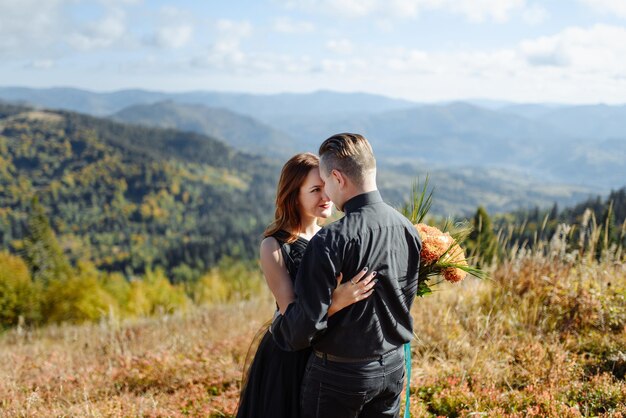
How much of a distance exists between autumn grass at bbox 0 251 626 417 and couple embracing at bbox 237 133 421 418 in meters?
1.48

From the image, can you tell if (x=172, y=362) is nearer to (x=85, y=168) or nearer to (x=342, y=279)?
(x=342, y=279)

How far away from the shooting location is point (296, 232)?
281 cm

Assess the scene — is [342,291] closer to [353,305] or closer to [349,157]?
A: [353,305]

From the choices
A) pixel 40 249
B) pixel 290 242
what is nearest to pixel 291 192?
pixel 290 242

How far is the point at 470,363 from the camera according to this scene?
433cm

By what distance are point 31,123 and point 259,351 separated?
226 metres

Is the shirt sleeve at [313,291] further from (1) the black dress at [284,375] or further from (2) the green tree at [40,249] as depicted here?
(2) the green tree at [40,249]

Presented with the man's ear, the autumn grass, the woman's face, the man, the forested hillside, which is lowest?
the forested hillside

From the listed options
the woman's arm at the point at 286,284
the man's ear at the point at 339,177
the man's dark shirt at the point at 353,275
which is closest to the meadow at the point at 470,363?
the man's dark shirt at the point at 353,275

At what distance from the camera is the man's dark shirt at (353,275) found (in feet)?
6.98

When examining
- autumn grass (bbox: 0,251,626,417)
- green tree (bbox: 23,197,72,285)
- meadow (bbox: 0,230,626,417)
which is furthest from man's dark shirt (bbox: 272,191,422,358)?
green tree (bbox: 23,197,72,285)

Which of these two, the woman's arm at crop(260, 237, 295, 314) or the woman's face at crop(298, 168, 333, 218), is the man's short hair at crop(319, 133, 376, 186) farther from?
the woman's arm at crop(260, 237, 295, 314)

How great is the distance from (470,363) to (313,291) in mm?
2869

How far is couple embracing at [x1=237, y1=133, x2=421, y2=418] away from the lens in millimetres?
2162
